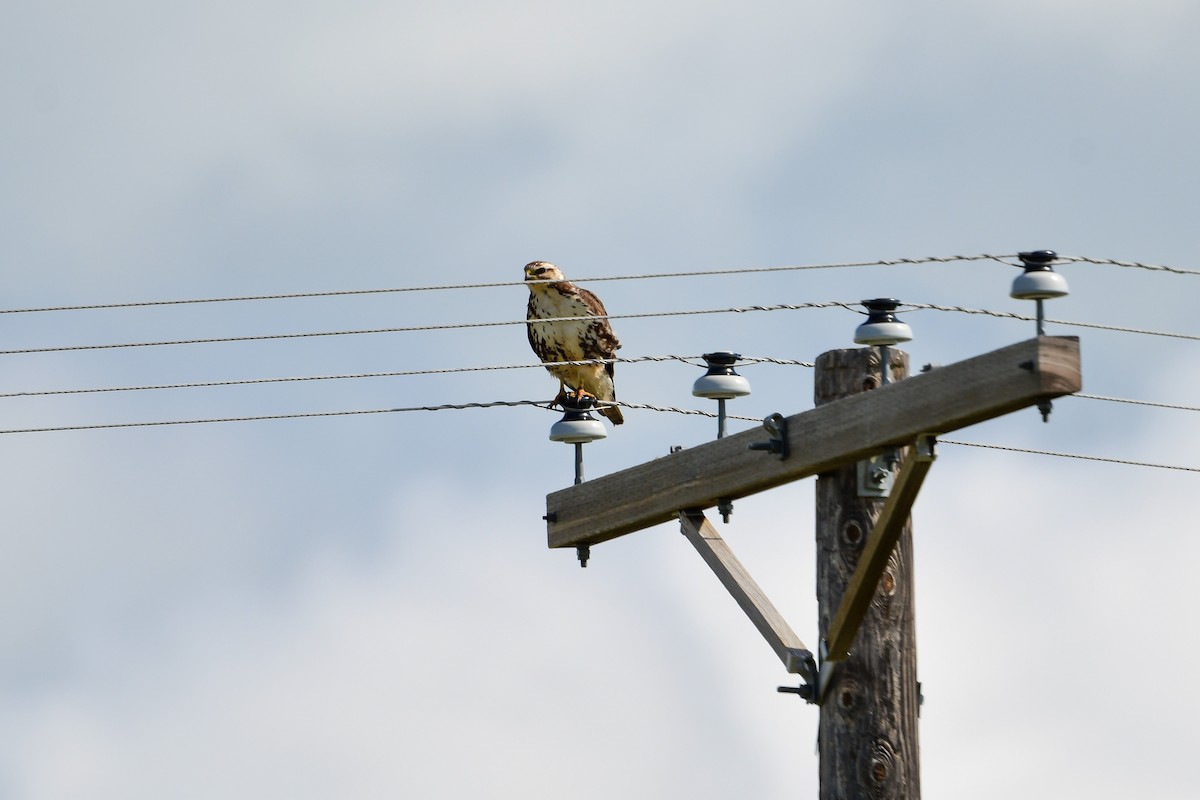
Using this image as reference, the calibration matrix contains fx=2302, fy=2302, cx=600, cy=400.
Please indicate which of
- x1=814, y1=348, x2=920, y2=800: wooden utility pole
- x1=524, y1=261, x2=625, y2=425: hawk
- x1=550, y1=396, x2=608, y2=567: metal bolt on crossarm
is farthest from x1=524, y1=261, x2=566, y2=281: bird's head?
x1=814, y1=348, x2=920, y2=800: wooden utility pole

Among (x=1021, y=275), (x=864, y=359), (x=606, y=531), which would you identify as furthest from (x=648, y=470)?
(x=1021, y=275)

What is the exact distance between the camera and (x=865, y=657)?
853cm

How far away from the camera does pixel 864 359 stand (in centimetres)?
881

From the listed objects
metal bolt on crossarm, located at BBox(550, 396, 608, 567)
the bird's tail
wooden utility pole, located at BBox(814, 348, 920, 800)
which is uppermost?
the bird's tail

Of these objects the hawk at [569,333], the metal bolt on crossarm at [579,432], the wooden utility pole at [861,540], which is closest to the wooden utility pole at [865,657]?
the wooden utility pole at [861,540]

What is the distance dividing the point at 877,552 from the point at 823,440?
0.54 m

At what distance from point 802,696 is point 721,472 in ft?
3.60

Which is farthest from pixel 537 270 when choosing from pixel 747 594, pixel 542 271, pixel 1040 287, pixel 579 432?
pixel 1040 287

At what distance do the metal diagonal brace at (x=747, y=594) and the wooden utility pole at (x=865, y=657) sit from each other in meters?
0.13

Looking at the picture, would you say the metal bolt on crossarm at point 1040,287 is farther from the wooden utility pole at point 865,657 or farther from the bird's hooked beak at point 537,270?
the bird's hooked beak at point 537,270

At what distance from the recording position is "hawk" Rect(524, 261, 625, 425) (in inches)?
562

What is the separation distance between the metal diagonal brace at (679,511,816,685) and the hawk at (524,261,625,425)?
15.6 feet

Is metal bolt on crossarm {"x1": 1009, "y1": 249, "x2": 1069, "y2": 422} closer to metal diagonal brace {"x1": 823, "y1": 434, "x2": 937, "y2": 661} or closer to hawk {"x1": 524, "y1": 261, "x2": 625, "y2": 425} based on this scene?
metal diagonal brace {"x1": 823, "y1": 434, "x2": 937, "y2": 661}

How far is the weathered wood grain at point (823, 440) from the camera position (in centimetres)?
765
